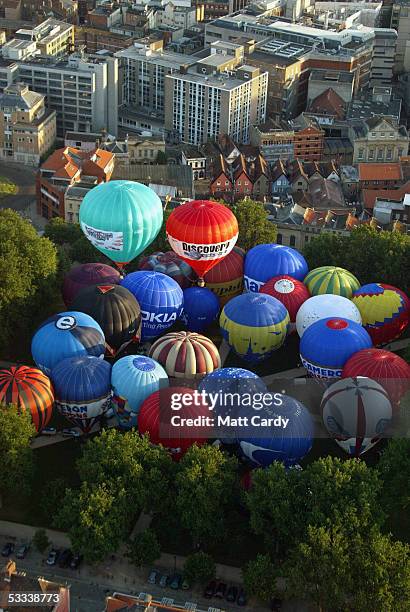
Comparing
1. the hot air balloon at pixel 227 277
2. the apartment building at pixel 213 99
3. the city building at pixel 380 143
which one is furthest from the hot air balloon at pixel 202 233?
the apartment building at pixel 213 99

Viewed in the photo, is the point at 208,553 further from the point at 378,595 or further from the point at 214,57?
the point at 214,57

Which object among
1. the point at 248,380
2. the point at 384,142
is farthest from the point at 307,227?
the point at 248,380

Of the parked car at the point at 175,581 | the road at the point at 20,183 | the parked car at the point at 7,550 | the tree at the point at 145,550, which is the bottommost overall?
the road at the point at 20,183

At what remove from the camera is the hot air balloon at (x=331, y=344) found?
77125 mm

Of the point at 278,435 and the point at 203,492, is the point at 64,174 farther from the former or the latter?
the point at 203,492

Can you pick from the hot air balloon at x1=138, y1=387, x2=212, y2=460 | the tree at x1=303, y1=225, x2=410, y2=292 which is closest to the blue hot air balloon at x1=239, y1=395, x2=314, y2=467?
the hot air balloon at x1=138, y1=387, x2=212, y2=460

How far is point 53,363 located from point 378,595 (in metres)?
29.8

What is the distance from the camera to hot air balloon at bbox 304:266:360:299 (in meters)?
85.0

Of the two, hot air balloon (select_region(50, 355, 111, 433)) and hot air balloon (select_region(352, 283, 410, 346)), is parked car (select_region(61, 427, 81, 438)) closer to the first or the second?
hot air balloon (select_region(50, 355, 111, 433))

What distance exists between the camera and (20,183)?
126 metres

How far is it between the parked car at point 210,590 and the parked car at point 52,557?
9602 mm

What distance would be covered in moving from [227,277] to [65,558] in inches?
1230

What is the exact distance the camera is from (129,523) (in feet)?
213

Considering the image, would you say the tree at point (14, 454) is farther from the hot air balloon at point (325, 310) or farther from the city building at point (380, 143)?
the city building at point (380, 143)
